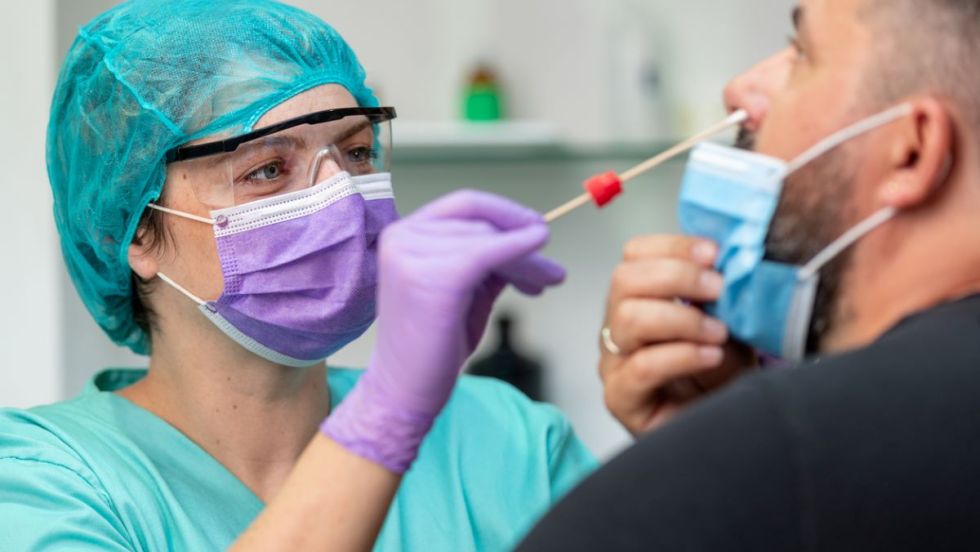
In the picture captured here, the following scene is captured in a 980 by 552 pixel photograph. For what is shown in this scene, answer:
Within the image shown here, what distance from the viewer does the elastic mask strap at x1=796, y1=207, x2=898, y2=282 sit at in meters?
0.97

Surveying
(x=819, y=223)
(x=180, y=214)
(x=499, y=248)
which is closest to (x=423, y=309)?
(x=499, y=248)

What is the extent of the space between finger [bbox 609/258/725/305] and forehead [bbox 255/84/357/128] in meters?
0.57

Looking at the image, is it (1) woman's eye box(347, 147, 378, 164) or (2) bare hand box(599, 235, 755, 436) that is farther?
(1) woman's eye box(347, 147, 378, 164)

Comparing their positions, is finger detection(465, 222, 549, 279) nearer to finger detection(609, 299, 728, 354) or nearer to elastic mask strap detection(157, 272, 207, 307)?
finger detection(609, 299, 728, 354)

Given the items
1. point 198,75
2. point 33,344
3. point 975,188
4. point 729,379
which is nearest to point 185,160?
point 198,75

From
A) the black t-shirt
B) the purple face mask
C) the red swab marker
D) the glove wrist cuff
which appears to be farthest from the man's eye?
the purple face mask

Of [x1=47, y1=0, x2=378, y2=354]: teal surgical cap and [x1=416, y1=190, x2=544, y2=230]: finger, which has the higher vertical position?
[x1=47, y1=0, x2=378, y2=354]: teal surgical cap

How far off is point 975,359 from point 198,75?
998 millimetres

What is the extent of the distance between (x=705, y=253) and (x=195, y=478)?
2.40ft

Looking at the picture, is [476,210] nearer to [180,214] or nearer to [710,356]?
[710,356]

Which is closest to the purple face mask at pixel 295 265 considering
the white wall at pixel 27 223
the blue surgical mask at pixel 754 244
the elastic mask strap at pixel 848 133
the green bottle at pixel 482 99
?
the blue surgical mask at pixel 754 244

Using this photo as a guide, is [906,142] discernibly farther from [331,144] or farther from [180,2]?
[180,2]

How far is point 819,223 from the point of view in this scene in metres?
1.00

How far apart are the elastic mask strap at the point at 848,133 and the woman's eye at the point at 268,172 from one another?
696 millimetres
